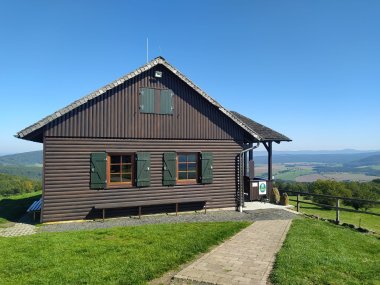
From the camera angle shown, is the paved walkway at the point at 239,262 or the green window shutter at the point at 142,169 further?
the green window shutter at the point at 142,169

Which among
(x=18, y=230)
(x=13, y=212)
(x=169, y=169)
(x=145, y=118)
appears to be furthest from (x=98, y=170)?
(x=13, y=212)

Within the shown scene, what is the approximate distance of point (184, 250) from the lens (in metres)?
8.58

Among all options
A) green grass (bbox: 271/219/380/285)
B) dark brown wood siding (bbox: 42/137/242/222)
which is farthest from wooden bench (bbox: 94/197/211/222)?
green grass (bbox: 271/219/380/285)

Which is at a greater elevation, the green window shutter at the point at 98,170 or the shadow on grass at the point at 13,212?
the green window shutter at the point at 98,170

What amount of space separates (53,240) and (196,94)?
8785 millimetres

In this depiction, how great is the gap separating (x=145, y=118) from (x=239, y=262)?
26.4 feet

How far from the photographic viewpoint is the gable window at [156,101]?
45.8 ft

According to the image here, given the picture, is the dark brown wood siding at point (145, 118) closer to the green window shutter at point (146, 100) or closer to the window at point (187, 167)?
the green window shutter at point (146, 100)

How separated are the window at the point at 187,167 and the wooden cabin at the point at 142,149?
0.05m

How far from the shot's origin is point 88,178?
42.3 ft

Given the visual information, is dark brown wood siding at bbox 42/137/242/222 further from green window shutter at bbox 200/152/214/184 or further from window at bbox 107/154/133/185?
window at bbox 107/154/133/185

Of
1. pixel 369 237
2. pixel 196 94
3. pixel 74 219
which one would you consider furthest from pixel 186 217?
pixel 369 237

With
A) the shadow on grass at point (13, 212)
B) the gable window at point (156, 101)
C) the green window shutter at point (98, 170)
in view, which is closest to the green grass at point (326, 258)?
the gable window at point (156, 101)

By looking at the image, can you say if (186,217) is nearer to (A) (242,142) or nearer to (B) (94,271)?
(A) (242,142)
